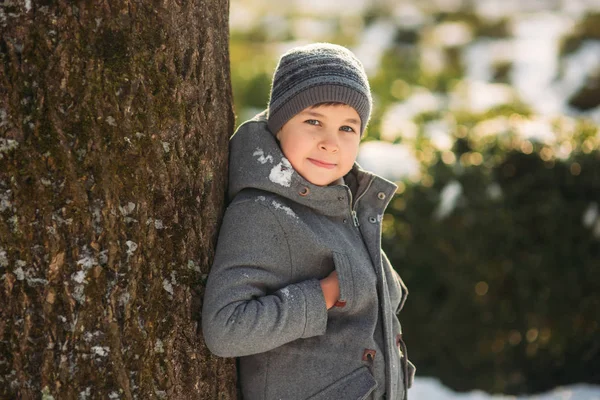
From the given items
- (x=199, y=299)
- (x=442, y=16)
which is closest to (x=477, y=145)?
(x=199, y=299)

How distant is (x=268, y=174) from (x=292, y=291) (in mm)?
355

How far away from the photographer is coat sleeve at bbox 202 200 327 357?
6.50 feet

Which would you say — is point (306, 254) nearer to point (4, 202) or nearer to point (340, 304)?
point (340, 304)

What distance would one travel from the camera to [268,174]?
2.20 meters

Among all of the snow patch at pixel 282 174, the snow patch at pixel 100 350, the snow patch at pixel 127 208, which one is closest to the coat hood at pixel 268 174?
the snow patch at pixel 282 174

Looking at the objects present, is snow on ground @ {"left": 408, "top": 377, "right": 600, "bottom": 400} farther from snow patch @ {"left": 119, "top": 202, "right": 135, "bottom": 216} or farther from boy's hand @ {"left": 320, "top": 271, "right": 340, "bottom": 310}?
snow patch @ {"left": 119, "top": 202, "right": 135, "bottom": 216}

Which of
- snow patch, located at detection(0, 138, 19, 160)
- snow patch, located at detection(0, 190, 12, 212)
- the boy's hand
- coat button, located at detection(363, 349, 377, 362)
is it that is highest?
snow patch, located at detection(0, 138, 19, 160)

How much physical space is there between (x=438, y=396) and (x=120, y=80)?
319cm

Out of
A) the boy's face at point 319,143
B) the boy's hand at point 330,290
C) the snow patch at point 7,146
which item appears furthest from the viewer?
the boy's face at point 319,143

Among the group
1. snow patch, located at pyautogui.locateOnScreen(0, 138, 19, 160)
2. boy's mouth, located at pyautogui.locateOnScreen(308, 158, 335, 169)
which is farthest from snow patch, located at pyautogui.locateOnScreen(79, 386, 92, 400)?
boy's mouth, located at pyautogui.locateOnScreen(308, 158, 335, 169)

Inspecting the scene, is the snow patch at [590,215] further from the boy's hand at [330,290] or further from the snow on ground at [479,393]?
the boy's hand at [330,290]

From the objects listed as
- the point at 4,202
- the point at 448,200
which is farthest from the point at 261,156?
the point at 448,200

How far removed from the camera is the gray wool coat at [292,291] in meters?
2.01

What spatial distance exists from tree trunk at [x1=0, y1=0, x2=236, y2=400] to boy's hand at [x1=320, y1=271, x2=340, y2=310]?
0.34 metres
